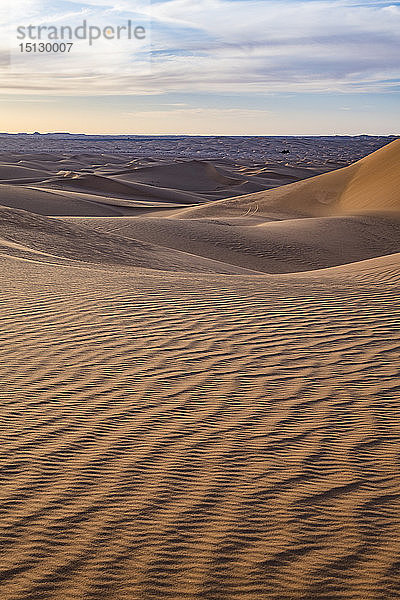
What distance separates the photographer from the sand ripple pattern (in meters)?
3.64

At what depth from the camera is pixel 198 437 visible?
543 cm

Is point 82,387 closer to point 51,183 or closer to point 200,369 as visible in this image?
point 200,369

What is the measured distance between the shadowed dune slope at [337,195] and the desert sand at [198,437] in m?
25.3

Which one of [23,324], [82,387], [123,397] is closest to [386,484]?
[123,397]

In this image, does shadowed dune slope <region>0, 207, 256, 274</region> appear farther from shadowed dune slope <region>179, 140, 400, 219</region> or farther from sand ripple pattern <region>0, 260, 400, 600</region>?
shadowed dune slope <region>179, 140, 400, 219</region>

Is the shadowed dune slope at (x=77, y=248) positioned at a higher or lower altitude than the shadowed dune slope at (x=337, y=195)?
lower

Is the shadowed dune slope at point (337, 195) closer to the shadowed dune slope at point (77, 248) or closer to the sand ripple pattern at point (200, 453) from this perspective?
the shadowed dune slope at point (77, 248)

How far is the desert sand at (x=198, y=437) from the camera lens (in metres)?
3.66

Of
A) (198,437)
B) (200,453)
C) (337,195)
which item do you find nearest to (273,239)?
(337,195)

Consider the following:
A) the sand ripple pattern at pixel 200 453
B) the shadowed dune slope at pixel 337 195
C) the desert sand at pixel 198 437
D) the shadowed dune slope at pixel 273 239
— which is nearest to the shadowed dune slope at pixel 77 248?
the shadowed dune slope at pixel 273 239

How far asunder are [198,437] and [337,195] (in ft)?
123

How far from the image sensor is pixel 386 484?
15.1 feet

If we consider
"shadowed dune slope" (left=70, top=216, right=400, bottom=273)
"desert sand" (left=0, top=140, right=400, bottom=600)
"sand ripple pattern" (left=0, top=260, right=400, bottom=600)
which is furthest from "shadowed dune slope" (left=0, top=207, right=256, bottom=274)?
"sand ripple pattern" (left=0, top=260, right=400, bottom=600)

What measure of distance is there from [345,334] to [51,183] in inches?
1893
